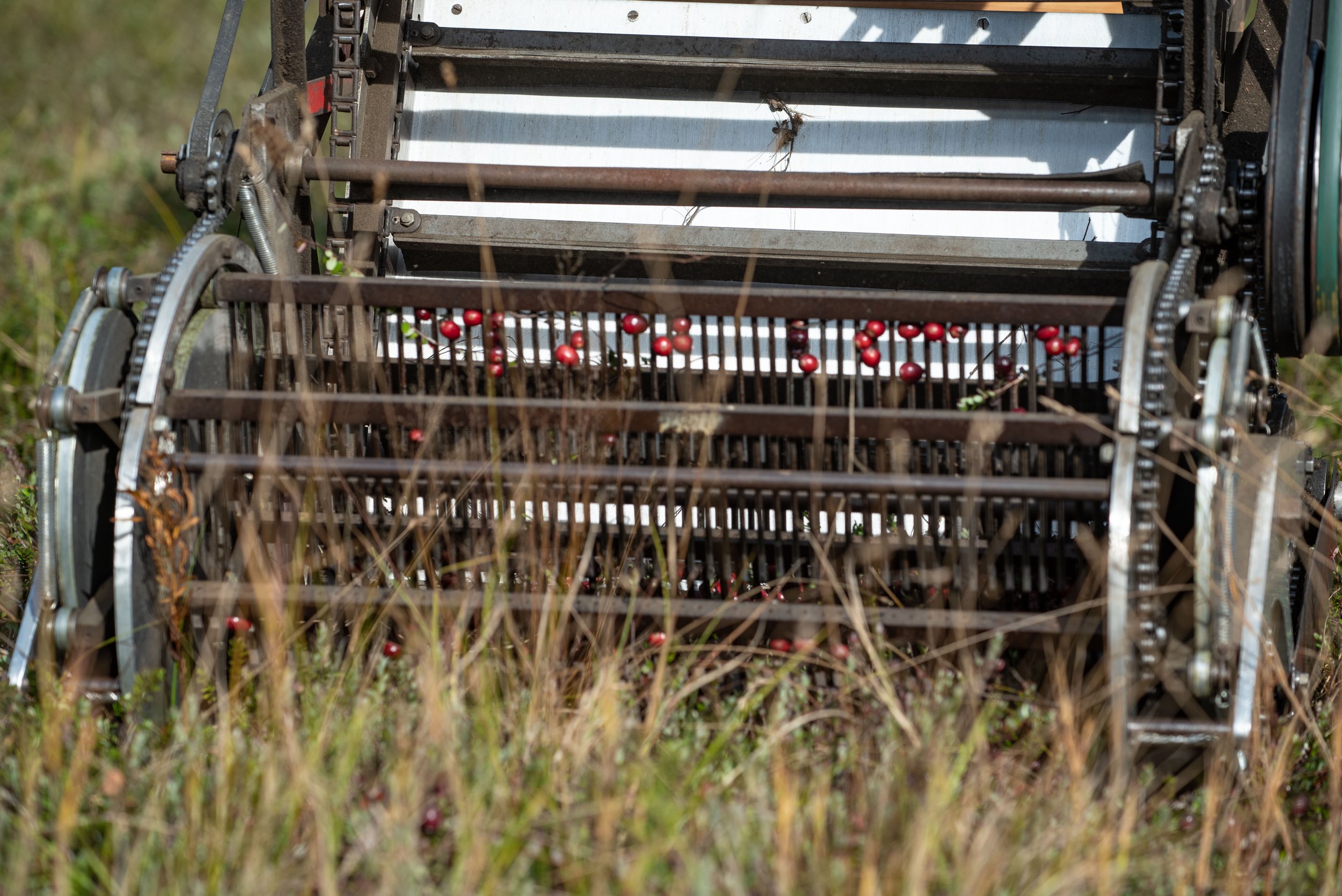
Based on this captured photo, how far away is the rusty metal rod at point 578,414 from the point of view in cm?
262

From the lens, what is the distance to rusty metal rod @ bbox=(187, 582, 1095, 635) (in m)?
2.55

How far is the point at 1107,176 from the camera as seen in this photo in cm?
335

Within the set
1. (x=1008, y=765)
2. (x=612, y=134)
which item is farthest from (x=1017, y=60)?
(x=1008, y=765)

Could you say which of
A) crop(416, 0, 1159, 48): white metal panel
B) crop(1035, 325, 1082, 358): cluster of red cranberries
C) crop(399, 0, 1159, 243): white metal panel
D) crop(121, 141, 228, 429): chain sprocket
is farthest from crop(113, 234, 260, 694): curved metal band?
crop(1035, 325, 1082, 358): cluster of red cranberries

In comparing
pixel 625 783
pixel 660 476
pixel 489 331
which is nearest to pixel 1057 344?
pixel 660 476

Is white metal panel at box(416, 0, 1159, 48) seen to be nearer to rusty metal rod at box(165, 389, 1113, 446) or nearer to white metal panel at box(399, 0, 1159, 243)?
white metal panel at box(399, 0, 1159, 243)

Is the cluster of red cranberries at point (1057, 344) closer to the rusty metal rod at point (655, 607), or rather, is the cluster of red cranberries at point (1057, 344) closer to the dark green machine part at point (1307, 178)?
the dark green machine part at point (1307, 178)

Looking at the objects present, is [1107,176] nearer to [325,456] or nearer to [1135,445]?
[1135,445]

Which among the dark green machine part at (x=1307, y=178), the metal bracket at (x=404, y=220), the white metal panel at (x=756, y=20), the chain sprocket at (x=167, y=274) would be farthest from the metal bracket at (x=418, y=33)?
the dark green machine part at (x=1307, y=178)

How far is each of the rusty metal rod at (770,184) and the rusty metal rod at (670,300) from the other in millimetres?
406

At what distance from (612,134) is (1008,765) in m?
2.19

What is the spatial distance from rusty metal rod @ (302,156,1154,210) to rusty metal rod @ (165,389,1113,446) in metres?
0.66

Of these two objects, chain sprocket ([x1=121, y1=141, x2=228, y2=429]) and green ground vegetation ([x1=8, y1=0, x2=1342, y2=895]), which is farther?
chain sprocket ([x1=121, y1=141, x2=228, y2=429])

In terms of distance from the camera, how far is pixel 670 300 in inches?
109
